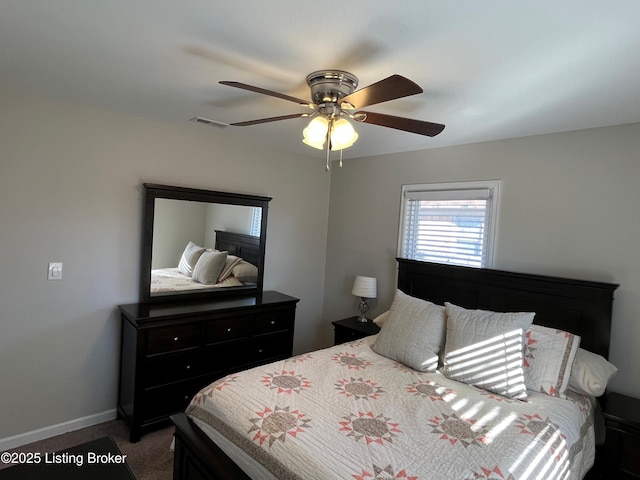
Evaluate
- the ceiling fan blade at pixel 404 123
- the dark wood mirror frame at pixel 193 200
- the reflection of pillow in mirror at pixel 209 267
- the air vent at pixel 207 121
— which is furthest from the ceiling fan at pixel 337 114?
the reflection of pillow in mirror at pixel 209 267

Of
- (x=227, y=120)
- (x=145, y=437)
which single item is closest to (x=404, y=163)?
(x=227, y=120)

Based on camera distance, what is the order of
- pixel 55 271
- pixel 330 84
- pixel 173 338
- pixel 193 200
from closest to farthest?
1. pixel 330 84
2. pixel 55 271
3. pixel 173 338
4. pixel 193 200

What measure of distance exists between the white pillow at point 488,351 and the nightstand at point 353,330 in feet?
3.18

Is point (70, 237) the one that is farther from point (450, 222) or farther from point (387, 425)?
point (450, 222)

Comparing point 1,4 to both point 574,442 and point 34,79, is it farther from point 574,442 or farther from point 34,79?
point 574,442

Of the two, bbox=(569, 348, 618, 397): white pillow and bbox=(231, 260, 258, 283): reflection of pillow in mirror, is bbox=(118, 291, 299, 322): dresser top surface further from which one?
bbox=(569, 348, 618, 397): white pillow

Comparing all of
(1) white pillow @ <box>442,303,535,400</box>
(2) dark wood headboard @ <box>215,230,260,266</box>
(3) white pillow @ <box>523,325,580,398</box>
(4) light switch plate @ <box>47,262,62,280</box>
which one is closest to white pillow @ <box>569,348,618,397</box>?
(3) white pillow @ <box>523,325,580,398</box>

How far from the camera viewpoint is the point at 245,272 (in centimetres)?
351

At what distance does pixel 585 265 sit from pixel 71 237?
355cm

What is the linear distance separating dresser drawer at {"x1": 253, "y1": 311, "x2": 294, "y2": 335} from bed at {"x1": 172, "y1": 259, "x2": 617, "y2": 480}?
34.5 inches

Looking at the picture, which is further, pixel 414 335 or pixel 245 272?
pixel 245 272

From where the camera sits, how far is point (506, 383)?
2035mm

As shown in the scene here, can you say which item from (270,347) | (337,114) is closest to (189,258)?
(270,347)

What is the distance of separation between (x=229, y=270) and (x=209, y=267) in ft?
0.66
